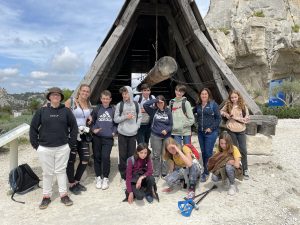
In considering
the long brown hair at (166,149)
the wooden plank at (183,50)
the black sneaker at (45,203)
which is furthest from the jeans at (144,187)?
the wooden plank at (183,50)

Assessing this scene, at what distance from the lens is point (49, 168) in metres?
3.93

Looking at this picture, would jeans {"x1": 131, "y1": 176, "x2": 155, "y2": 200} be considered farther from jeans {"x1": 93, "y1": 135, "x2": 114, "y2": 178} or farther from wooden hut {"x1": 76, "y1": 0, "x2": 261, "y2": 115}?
wooden hut {"x1": 76, "y1": 0, "x2": 261, "y2": 115}

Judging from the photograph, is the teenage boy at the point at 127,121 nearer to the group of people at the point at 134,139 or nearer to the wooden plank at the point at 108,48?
the group of people at the point at 134,139

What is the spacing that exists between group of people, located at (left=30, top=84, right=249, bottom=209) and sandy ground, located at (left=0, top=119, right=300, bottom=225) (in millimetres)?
169

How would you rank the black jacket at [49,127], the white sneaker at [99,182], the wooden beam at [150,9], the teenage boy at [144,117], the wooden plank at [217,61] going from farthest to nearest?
the wooden beam at [150,9] → the wooden plank at [217,61] → the teenage boy at [144,117] → the white sneaker at [99,182] → the black jacket at [49,127]

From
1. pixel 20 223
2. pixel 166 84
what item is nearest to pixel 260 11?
pixel 166 84

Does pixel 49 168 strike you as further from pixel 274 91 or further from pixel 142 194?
pixel 274 91

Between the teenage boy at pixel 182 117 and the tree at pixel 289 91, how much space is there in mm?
22679

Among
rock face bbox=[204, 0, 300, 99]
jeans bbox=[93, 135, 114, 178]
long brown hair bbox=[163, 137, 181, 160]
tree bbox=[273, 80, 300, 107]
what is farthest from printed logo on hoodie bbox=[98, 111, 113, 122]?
tree bbox=[273, 80, 300, 107]

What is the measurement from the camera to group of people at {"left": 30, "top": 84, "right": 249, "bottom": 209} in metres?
3.91

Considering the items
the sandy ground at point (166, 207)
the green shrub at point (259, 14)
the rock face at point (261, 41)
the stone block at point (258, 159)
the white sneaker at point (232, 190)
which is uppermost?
the green shrub at point (259, 14)

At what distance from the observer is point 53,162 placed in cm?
397

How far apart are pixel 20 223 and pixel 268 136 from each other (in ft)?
15.7

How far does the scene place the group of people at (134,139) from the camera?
12.8 feet
